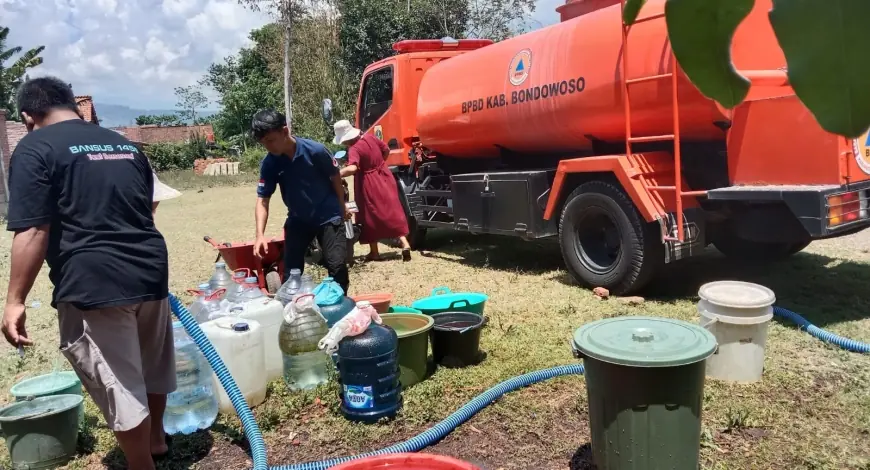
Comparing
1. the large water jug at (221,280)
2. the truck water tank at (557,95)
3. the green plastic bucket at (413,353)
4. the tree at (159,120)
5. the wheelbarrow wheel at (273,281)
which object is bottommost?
the green plastic bucket at (413,353)

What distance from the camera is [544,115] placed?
6062 mm

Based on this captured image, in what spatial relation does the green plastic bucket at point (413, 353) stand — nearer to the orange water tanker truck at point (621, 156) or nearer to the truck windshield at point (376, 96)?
the orange water tanker truck at point (621, 156)

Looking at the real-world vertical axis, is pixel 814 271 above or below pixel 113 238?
below

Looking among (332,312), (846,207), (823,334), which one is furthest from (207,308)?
(846,207)

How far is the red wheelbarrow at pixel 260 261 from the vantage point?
19.8ft

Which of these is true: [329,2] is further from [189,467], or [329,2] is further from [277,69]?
[189,467]

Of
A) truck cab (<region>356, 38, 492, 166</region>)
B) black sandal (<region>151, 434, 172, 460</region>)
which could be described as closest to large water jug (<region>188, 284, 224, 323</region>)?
black sandal (<region>151, 434, 172, 460</region>)

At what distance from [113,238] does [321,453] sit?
1456 millimetres

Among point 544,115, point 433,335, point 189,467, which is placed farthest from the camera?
point 544,115

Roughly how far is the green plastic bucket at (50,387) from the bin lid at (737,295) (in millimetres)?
3539

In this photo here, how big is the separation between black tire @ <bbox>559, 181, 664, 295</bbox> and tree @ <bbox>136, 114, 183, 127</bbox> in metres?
48.1

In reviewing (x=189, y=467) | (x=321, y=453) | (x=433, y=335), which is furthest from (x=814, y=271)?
(x=189, y=467)

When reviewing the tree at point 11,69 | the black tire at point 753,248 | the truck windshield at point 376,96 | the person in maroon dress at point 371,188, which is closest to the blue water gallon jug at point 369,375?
the black tire at point 753,248

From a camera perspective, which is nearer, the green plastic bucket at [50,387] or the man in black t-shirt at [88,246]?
the man in black t-shirt at [88,246]
